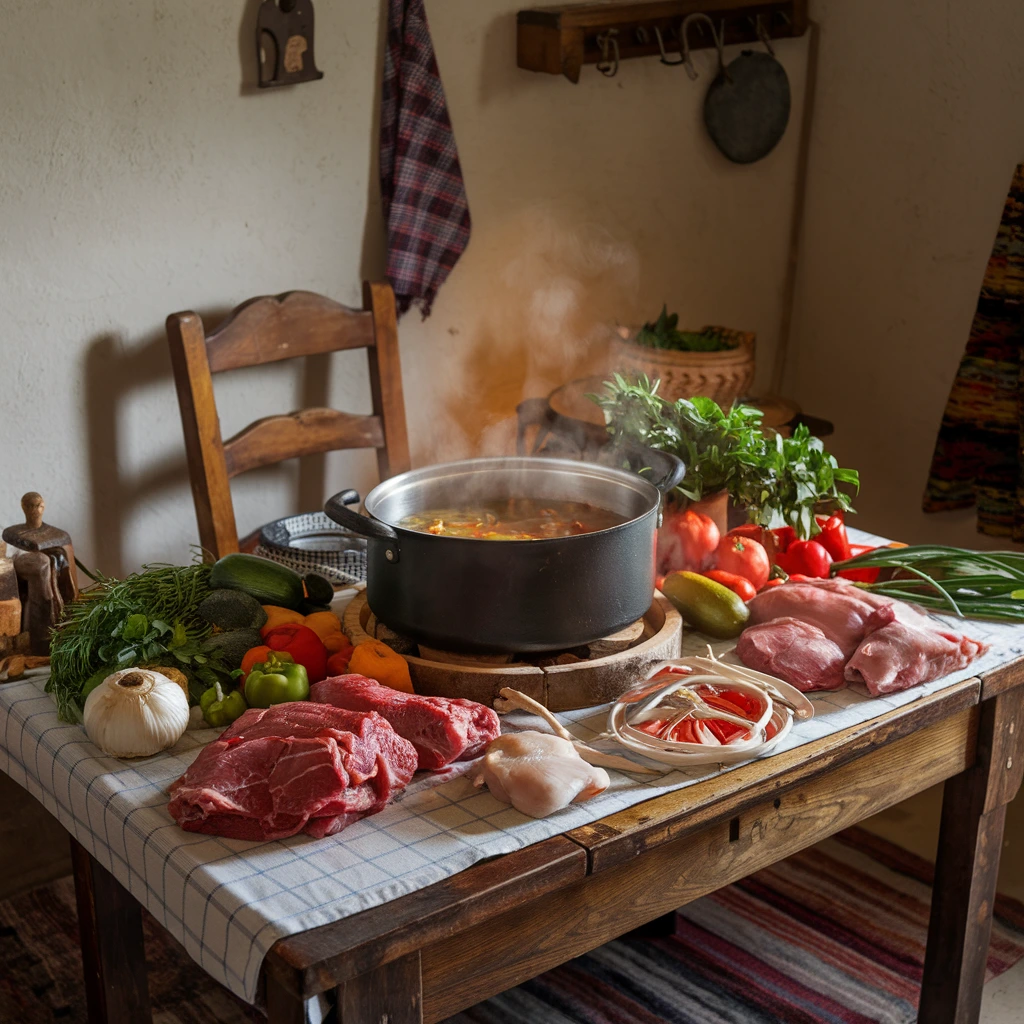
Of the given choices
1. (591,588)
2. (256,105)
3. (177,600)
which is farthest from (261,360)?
(591,588)

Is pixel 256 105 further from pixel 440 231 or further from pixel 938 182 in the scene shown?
pixel 938 182

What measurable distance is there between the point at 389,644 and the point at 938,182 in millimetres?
2624

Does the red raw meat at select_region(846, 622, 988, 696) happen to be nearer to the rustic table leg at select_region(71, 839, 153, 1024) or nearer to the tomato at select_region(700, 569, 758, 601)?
the tomato at select_region(700, 569, 758, 601)

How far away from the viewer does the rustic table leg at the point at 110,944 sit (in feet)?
6.18

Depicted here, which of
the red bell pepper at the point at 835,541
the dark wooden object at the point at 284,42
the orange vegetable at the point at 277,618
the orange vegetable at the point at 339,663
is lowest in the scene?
the orange vegetable at the point at 339,663

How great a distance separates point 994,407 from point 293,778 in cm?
274

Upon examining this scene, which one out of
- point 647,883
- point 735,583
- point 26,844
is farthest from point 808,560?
point 26,844

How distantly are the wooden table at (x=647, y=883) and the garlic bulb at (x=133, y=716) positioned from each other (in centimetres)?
40

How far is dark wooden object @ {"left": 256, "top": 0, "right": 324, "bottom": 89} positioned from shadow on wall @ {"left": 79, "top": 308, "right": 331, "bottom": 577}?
0.57 m

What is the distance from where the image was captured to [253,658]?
1.71m

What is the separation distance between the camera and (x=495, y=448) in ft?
11.4

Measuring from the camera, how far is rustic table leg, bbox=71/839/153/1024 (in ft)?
6.18

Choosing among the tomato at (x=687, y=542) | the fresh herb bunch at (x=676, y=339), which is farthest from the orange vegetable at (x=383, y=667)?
the fresh herb bunch at (x=676, y=339)

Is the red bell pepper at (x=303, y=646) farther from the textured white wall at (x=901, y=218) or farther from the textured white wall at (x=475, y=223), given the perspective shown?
the textured white wall at (x=901, y=218)
